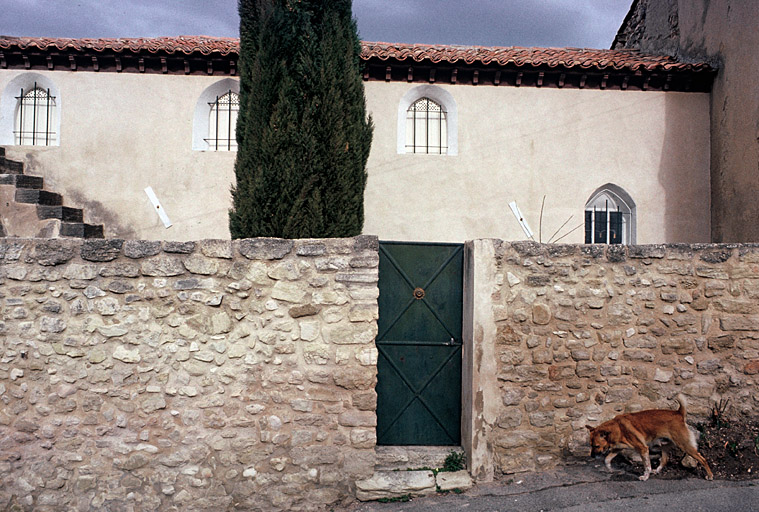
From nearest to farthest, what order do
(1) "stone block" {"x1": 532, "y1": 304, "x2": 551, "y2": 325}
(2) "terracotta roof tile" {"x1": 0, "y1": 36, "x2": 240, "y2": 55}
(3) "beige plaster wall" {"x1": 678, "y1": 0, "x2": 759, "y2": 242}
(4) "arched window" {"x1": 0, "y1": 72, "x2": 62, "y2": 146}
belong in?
1. (1) "stone block" {"x1": 532, "y1": 304, "x2": 551, "y2": 325}
2. (3) "beige plaster wall" {"x1": 678, "y1": 0, "x2": 759, "y2": 242}
3. (2) "terracotta roof tile" {"x1": 0, "y1": 36, "x2": 240, "y2": 55}
4. (4) "arched window" {"x1": 0, "y1": 72, "x2": 62, "y2": 146}

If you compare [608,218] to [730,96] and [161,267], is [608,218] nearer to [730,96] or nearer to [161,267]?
[730,96]

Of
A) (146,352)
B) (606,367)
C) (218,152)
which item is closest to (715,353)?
(606,367)

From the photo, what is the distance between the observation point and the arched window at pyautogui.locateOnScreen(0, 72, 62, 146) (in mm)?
10125

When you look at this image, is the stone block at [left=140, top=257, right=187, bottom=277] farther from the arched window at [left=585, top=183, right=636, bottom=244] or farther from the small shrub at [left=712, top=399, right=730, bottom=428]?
the arched window at [left=585, top=183, right=636, bottom=244]

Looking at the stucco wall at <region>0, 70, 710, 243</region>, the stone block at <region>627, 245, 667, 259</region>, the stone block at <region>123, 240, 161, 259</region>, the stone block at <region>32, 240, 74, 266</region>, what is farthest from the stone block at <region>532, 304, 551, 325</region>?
the stucco wall at <region>0, 70, 710, 243</region>

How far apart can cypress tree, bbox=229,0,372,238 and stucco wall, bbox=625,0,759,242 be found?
6.53 metres

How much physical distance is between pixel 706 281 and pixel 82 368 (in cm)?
544

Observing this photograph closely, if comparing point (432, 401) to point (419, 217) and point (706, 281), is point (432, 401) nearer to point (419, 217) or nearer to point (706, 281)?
point (706, 281)

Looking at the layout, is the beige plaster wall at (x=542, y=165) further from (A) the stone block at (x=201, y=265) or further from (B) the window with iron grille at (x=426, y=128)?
(A) the stone block at (x=201, y=265)

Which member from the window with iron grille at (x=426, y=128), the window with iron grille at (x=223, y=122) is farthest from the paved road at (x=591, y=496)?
the window with iron grille at (x=223, y=122)

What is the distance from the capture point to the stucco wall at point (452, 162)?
394 inches

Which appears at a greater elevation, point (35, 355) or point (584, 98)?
point (584, 98)

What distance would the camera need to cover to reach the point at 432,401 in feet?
15.8

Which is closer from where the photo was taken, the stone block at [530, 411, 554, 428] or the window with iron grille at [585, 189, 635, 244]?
the stone block at [530, 411, 554, 428]
